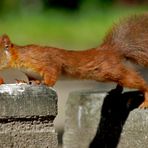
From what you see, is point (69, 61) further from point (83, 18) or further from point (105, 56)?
point (83, 18)

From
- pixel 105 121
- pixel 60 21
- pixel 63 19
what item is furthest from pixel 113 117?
pixel 63 19

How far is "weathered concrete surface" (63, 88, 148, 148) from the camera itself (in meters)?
5.12

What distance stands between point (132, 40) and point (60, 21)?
10881mm

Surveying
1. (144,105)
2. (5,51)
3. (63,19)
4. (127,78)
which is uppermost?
(5,51)

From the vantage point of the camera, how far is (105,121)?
5531 mm

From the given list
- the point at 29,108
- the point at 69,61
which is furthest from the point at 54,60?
the point at 29,108

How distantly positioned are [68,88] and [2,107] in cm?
651

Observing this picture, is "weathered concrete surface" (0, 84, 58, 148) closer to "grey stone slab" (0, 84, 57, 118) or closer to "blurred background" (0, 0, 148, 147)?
"grey stone slab" (0, 84, 57, 118)

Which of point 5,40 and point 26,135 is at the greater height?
point 5,40

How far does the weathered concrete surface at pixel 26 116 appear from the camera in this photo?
14.0ft

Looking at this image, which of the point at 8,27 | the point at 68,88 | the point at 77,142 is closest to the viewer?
the point at 77,142

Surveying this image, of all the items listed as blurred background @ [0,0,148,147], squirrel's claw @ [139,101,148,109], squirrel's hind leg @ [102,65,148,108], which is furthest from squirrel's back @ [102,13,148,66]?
blurred background @ [0,0,148,147]

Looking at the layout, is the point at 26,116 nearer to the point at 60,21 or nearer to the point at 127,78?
the point at 127,78

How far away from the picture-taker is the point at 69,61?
5457mm
